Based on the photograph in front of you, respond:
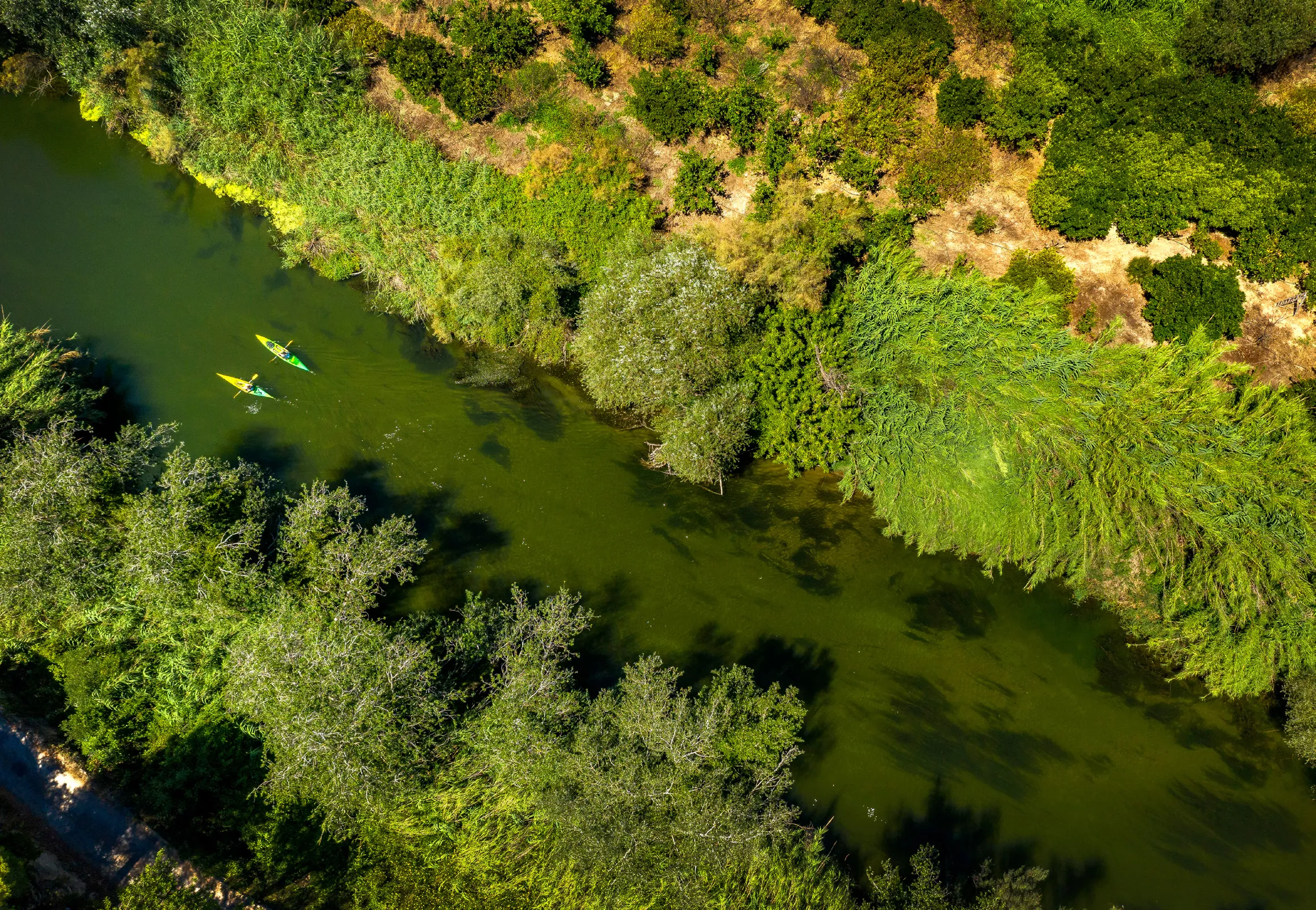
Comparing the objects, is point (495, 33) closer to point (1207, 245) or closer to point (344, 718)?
point (344, 718)

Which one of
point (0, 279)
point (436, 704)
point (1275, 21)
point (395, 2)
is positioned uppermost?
point (1275, 21)

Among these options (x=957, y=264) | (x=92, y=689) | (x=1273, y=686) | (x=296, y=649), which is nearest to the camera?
(x=296, y=649)

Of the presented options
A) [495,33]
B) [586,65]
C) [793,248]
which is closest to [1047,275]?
[793,248]

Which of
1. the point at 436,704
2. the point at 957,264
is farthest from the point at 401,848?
the point at 957,264

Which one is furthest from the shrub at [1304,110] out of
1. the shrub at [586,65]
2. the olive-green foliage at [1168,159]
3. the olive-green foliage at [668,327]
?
the shrub at [586,65]

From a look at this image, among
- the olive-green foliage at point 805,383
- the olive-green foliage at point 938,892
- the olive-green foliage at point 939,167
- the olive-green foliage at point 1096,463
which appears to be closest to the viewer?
the olive-green foliage at point 938,892

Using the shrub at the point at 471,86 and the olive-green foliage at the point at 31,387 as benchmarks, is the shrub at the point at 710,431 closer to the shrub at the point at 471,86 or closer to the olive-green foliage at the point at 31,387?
the shrub at the point at 471,86

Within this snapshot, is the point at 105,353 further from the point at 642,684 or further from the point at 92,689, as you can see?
the point at 642,684
